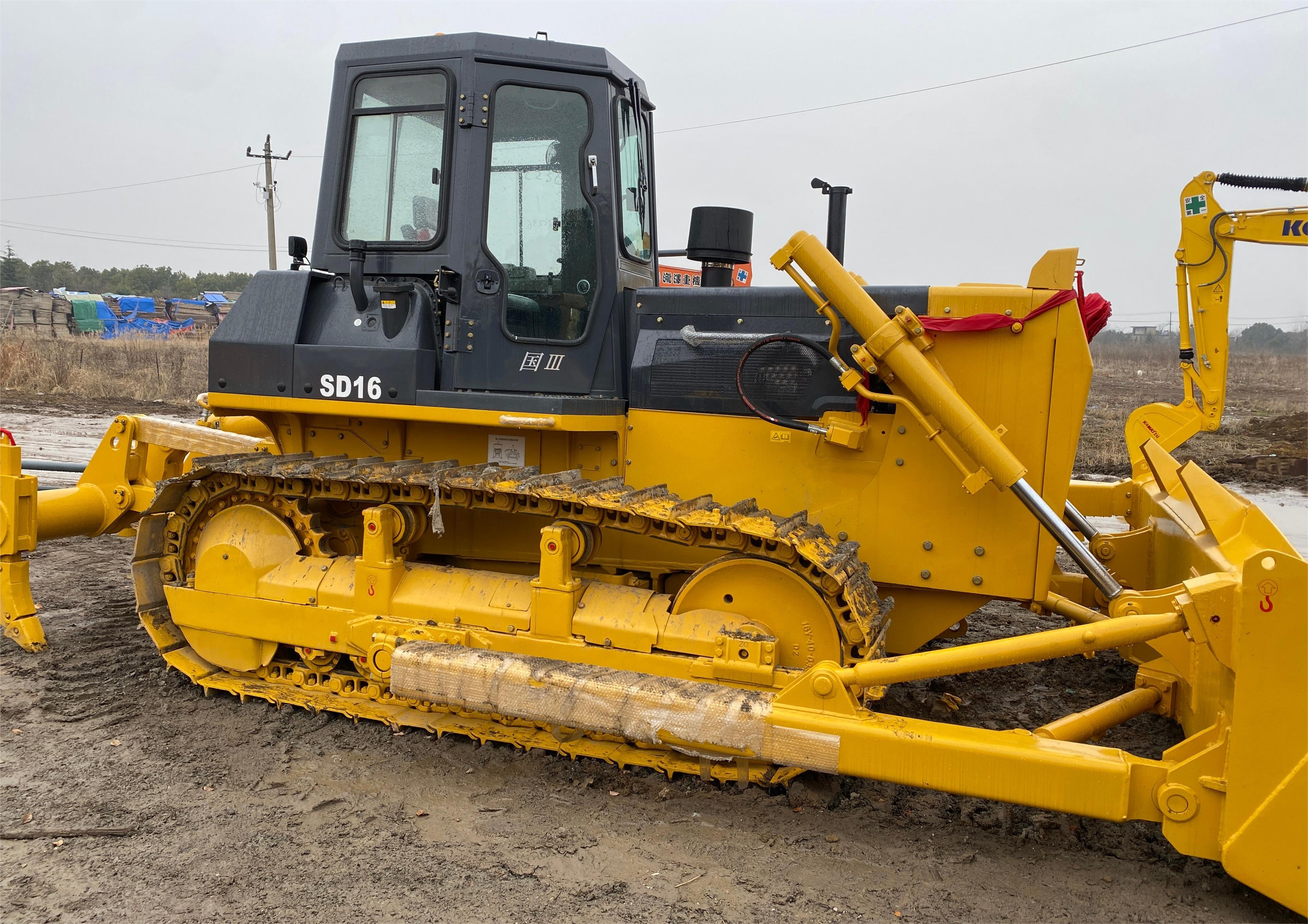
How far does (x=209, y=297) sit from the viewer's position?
49.5 meters

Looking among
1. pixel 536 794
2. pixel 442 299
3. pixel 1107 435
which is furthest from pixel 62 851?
pixel 1107 435

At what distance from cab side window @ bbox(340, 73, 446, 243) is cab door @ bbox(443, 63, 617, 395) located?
0.80ft

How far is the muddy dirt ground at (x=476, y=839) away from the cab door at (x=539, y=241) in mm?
1972

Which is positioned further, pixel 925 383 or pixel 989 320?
pixel 989 320

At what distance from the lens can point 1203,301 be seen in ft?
22.6

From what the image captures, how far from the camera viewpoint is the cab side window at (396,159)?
452 centimetres

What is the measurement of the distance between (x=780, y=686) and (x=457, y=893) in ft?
→ 5.14

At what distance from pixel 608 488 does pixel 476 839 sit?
5.21 feet

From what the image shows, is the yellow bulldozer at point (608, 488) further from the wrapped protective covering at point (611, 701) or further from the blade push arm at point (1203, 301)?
the blade push arm at point (1203, 301)

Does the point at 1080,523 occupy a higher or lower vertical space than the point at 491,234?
lower

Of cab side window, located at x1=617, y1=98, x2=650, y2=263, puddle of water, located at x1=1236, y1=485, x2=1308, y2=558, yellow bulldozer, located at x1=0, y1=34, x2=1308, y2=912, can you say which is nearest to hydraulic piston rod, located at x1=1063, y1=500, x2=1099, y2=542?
yellow bulldozer, located at x1=0, y1=34, x2=1308, y2=912

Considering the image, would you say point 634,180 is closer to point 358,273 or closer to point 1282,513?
point 358,273

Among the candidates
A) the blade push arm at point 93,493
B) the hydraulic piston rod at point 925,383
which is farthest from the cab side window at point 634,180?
the blade push arm at point 93,493

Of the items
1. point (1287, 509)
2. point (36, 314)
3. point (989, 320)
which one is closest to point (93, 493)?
point (989, 320)
